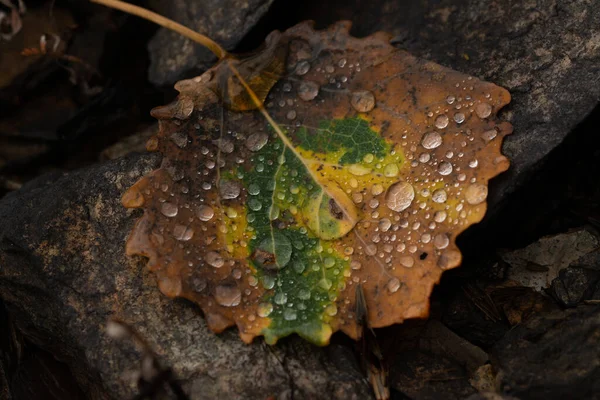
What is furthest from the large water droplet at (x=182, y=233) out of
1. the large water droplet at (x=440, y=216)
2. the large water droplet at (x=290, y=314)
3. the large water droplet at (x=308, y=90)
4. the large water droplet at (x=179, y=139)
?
the large water droplet at (x=440, y=216)

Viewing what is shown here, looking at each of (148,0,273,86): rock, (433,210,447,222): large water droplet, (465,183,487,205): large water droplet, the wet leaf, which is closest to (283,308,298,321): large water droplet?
the wet leaf

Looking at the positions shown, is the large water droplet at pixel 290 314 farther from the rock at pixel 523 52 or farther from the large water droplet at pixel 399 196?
the rock at pixel 523 52

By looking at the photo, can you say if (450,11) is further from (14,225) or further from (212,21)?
(14,225)

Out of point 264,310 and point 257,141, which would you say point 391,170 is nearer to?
point 257,141

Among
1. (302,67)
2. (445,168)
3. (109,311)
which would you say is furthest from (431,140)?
(109,311)

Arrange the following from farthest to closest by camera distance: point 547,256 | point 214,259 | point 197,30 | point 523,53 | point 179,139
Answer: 1. point 197,30
2. point 547,256
3. point 523,53
4. point 179,139
5. point 214,259
